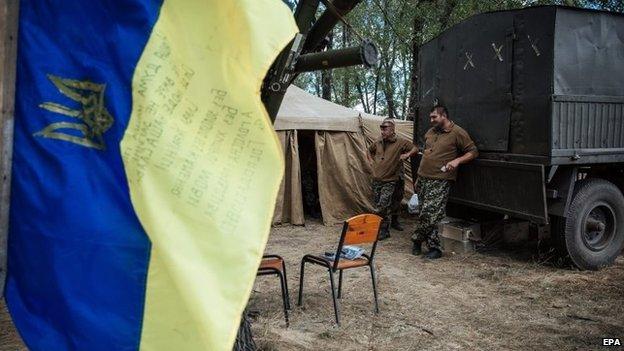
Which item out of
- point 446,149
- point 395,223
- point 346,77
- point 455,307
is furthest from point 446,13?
point 346,77

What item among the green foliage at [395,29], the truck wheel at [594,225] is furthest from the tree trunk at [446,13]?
the truck wheel at [594,225]

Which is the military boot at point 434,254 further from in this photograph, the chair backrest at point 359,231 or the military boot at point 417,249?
the chair backrest at point 359,231

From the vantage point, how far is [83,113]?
1721 millimetres

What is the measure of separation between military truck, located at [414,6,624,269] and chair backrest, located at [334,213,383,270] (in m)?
2.29

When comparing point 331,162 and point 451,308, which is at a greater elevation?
point 331,162

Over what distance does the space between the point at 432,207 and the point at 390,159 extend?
1.50m

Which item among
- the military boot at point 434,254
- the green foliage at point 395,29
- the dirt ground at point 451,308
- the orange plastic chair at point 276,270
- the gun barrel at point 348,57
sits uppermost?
the green foliage at point 395,29

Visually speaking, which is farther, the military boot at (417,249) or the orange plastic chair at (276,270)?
the military boot at (417,249)

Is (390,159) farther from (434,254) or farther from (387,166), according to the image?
(434,254)

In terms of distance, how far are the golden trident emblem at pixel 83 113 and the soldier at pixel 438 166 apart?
5053mm

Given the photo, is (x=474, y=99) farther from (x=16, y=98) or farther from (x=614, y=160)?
(x=16, y=98)

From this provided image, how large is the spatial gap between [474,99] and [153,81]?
214 inches

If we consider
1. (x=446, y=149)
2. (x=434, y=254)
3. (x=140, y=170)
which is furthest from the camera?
(x=434, y=254)

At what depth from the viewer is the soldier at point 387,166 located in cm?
772
